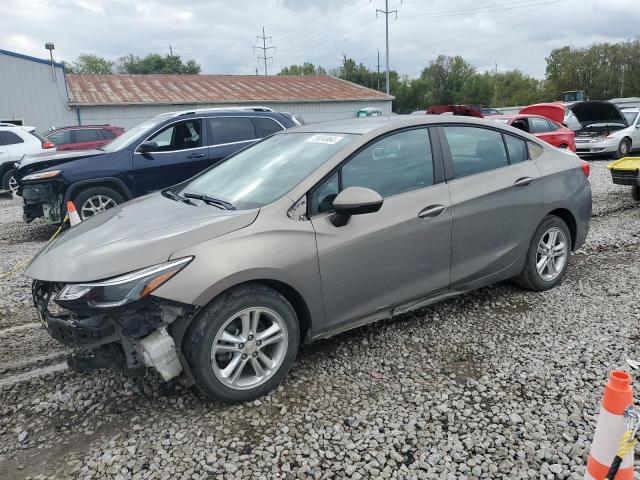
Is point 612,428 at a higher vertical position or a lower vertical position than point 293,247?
lower

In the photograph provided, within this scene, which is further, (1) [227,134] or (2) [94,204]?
(1) [227,134]

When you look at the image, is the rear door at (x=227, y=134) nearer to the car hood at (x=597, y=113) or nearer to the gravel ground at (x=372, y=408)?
the gravel ground at (x=372, y=408)

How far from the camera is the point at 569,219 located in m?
4.61

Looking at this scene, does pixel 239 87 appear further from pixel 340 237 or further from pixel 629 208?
pixel 340 237

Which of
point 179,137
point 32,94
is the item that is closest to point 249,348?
point 179,137

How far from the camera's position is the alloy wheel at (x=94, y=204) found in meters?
7.14

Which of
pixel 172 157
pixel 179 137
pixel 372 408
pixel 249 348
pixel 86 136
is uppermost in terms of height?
pixel 86 136

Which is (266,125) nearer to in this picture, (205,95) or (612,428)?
(612,428)

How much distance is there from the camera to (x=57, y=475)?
247cm

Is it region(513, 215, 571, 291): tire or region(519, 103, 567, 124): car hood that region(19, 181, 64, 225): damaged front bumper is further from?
region(519, 103, 567, 124): car hood

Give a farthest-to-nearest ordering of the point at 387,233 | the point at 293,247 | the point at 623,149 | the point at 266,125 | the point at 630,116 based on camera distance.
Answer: the point at 630,116, the point at 623,149, the point at 266,125, the point at 387,233, the point at 293,247

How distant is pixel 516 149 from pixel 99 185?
5762 mm

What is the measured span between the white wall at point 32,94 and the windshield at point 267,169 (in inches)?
878

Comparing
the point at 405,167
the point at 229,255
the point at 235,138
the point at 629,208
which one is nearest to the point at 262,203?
the point at 229,255
